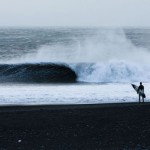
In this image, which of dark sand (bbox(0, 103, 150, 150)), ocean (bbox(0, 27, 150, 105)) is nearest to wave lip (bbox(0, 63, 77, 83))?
ocean (bbox(0, 27, 150, 105))

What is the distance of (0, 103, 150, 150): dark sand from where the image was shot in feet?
36.7

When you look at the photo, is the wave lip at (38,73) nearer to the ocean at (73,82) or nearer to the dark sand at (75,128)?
the ocean at (73,82)

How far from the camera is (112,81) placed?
29797 millimetres

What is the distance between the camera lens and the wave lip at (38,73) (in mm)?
30125

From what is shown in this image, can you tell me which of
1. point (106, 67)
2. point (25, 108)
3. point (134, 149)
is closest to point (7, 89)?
point (25, 108)

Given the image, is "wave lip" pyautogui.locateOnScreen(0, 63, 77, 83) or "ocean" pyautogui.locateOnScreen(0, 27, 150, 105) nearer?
"ocean" pyautogui.locateOnScreen(0, 27, 150, 105)

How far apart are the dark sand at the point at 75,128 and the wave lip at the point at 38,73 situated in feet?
42.4

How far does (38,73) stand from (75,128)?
1998 centimetres

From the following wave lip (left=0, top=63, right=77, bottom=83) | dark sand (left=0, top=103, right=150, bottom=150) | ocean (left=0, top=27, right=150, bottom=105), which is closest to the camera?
dark sand (left=0, top=103, right=150, bottom=150)

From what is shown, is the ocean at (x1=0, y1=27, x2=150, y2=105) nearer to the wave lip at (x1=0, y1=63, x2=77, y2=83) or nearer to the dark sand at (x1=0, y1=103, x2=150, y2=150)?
the wave lip at (x1=0, y1=63, x2=77, y2=83)

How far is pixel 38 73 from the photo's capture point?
107 ft

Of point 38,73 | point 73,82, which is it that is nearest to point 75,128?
point 73,82

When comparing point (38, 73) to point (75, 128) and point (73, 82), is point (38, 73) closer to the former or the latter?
point (73, 82)

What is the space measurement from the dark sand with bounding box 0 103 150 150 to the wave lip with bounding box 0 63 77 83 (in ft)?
42.4
